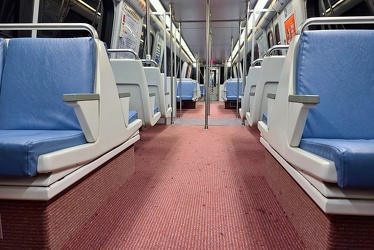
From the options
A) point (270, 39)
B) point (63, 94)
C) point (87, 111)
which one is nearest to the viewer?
point (87, 111)

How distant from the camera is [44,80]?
5.41ft

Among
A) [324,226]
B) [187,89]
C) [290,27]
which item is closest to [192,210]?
[324,226]

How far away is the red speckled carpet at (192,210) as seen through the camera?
1.25 m

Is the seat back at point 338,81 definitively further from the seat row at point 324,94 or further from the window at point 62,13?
the window at point 62,13

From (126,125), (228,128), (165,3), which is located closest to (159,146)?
(126,125)

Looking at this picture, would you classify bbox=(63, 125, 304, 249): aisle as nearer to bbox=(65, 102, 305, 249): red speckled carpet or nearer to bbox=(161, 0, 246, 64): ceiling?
bbox=(65, 102, 305, 249): red speckled carpet

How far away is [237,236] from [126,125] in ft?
3.74

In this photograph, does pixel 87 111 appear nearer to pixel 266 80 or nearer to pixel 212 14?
pixel 266 80

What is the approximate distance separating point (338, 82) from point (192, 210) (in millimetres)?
1047

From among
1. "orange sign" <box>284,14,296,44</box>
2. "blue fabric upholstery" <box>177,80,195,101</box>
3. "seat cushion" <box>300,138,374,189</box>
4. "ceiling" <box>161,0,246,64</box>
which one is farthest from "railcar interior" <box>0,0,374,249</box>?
"blue fabric upholstery" <box>177,80,195,101</box>

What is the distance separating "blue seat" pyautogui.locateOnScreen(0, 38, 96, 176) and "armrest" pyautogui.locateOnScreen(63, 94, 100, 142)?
137 millimetres

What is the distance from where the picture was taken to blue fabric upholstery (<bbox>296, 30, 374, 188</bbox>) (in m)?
1.39

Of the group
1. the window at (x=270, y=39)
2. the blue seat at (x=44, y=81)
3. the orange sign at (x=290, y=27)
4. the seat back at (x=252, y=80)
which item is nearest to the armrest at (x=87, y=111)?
the blue seat at (x=44, y=81)

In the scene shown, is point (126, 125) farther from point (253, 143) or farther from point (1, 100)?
point (253, 143)
